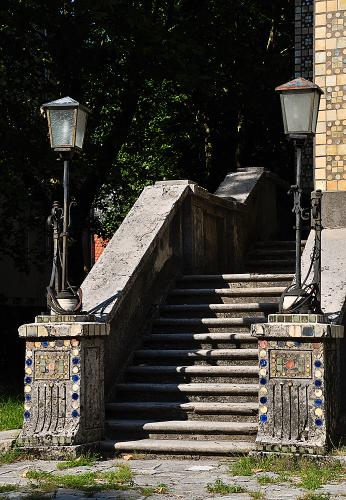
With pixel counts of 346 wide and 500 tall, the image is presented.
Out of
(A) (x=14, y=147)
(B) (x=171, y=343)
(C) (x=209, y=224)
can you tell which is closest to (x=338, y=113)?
(C) (x=209, y=224)

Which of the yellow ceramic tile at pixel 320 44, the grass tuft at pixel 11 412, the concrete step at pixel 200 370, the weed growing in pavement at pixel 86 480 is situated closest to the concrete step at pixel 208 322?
the concrete step at pixel 200 370

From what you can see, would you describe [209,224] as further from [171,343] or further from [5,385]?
[5,385]

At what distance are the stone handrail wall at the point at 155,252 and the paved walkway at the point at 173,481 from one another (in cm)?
165

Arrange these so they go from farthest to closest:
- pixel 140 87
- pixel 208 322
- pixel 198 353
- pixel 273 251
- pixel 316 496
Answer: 1. pixel 140 87
2. pixel 273 251
3. pixel 208 322
4. pixel 198 353
5. pixel 316 496

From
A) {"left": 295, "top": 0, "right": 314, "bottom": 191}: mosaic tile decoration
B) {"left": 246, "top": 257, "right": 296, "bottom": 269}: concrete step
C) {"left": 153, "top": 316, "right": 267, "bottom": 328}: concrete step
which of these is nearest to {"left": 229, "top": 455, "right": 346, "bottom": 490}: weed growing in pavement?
{"left": 153, "top": 316, "right": 267, "bottom": 328}: concrete step

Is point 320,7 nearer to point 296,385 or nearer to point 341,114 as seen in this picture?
point 341,114

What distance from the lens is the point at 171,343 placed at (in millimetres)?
10742

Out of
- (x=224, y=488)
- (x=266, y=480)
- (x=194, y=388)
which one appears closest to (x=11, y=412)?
(x=194, y=388)

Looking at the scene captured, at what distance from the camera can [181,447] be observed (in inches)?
349

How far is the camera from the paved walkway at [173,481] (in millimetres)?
7020

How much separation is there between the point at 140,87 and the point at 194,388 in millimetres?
9165

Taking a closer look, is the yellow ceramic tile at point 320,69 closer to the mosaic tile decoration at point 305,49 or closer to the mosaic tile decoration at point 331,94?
the mosaic tile decoration at point 331,94

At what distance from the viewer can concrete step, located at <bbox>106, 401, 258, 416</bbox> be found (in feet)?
→ 30.7

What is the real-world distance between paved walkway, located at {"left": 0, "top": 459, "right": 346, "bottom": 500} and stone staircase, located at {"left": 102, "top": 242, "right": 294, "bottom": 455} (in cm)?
41
